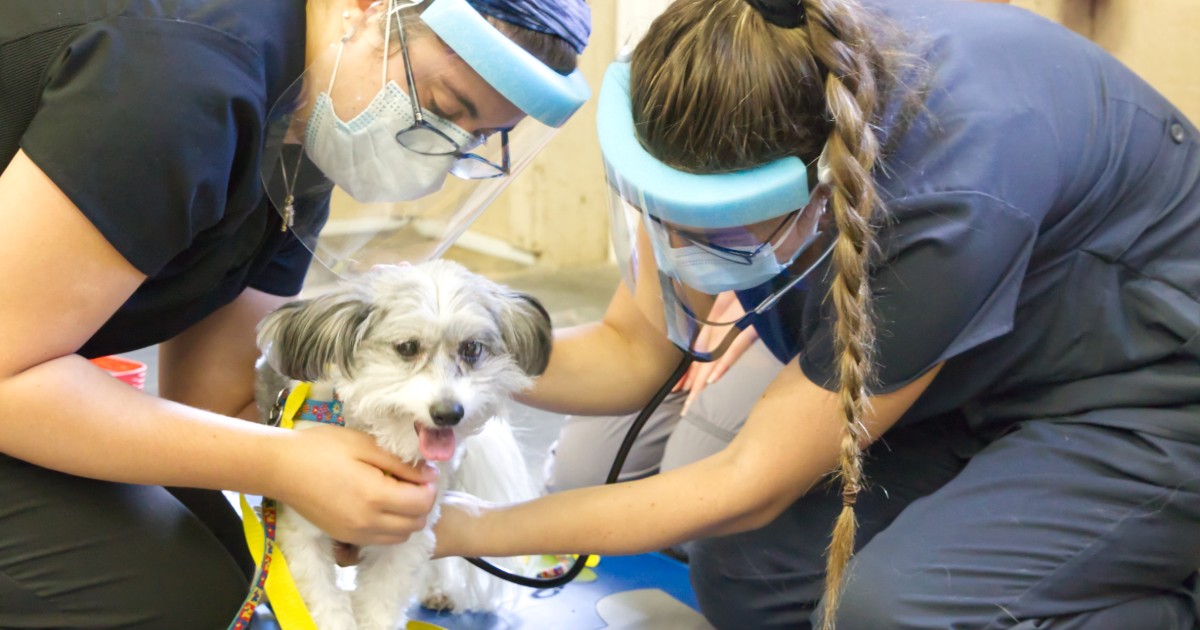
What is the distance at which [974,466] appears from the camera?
1453 millimetres

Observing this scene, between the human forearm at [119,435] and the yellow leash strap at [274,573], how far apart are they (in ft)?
0.23

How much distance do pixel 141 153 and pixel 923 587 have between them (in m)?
1.06

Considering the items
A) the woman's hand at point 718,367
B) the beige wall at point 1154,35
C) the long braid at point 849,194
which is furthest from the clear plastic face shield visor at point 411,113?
the beige wall at point 1154,35

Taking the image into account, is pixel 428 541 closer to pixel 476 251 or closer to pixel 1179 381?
pixel 1179 381

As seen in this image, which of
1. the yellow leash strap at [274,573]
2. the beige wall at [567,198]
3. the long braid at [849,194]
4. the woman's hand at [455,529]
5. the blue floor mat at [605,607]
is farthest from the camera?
the beige wall at [567,198]

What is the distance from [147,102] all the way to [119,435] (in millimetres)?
384

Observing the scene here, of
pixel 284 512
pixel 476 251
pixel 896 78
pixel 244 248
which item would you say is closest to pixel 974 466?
pixel 896 78

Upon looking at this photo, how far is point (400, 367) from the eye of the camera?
1.22 m

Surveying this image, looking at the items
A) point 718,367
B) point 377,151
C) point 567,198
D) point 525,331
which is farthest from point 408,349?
point 567,198

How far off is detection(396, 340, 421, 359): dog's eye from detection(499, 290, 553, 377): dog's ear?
11 cm

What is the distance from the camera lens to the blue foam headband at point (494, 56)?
120 cm

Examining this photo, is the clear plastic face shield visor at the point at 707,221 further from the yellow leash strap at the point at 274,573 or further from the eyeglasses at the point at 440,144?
the yellow leash strap at the point at 274,573

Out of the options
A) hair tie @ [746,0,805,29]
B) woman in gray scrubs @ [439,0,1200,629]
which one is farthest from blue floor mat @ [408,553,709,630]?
hair tie @ [746,0,805,29]

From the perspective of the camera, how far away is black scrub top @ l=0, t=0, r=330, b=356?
113 centimetres
